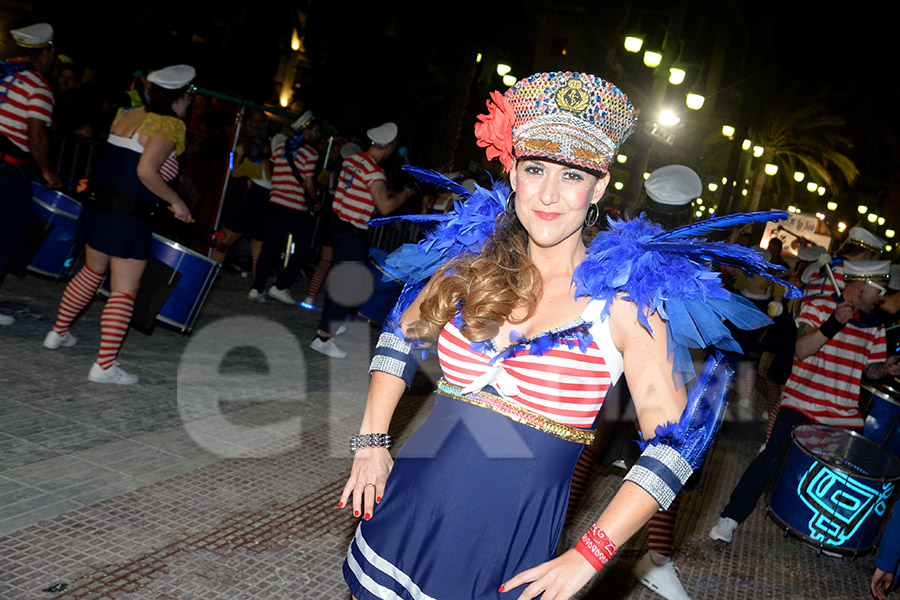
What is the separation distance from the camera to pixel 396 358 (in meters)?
2.36

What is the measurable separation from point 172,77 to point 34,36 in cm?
142

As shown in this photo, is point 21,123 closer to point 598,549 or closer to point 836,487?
point 598,549

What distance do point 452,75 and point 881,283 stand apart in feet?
49.9

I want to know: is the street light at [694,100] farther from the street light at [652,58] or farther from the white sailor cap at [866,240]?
the white sailor cap at [866,240]

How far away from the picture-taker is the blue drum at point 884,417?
620 centimetres

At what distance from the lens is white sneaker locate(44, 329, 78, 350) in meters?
5.87

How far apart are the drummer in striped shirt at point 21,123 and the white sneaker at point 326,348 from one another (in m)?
2.86

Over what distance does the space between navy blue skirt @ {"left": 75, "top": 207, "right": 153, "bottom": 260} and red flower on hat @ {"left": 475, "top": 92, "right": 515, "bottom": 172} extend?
368 centimetres

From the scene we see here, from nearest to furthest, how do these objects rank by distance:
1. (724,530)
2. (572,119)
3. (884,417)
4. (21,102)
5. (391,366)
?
(572,119), (391,366), (724,530), (21,102), (884,417)

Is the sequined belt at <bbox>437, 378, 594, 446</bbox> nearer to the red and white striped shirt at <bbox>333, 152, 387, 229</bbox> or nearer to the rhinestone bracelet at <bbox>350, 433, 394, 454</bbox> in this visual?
the rhinestone bracelet at <bbox>350, 433, 394, 454</bbox>

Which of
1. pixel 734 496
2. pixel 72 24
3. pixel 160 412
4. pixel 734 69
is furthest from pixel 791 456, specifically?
pixel 734 69

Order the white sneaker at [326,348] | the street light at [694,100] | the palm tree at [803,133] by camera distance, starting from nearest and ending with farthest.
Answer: the white sneaker at [326,348], the street light at [694,100], the palm tree at [803,133]

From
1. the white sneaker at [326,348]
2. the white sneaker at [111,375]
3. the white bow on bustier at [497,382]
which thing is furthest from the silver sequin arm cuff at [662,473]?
the white sneaker at [326,348]

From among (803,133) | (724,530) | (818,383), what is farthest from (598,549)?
(803,133)
